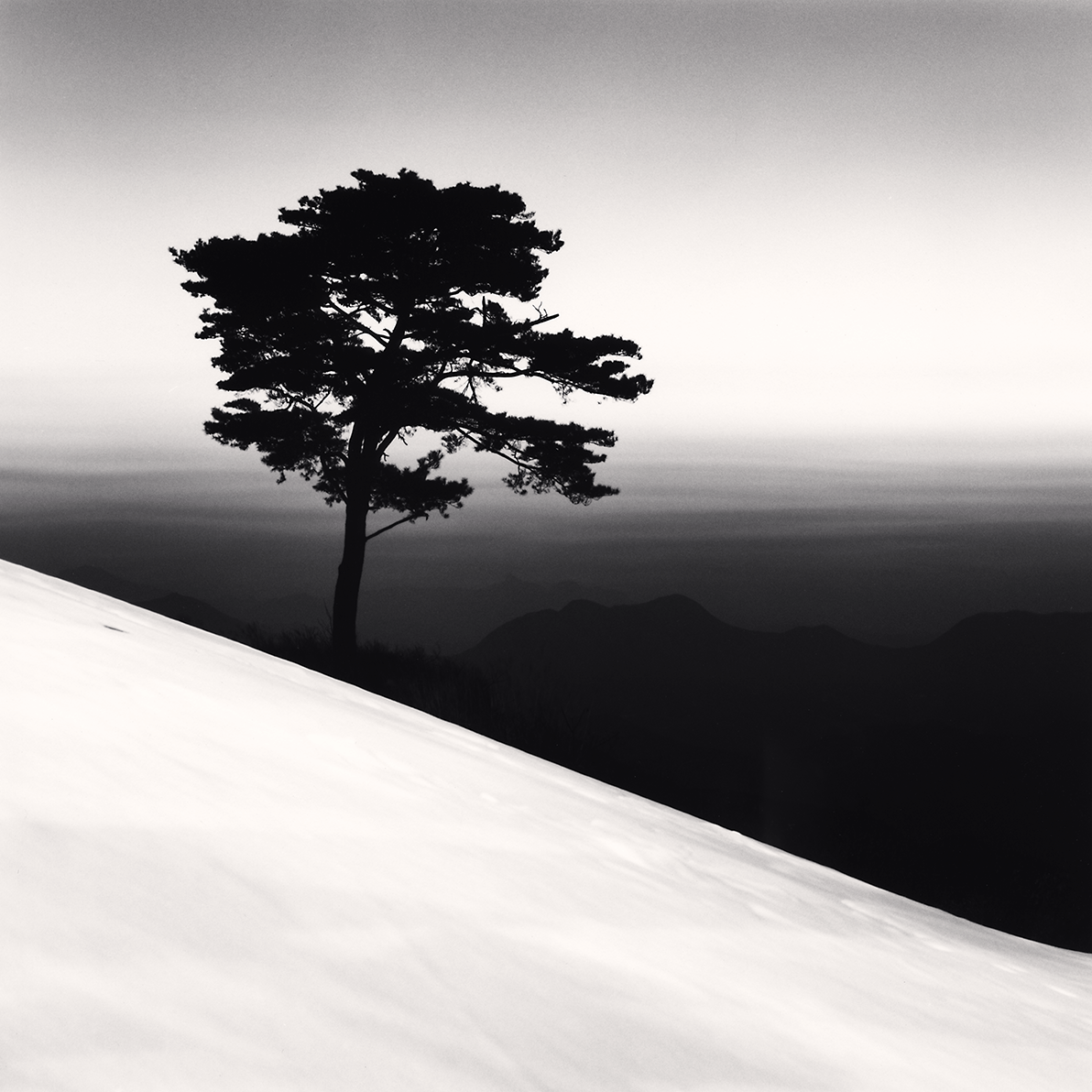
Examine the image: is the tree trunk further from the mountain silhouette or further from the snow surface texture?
the snow surface texture

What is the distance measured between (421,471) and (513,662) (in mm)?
1433

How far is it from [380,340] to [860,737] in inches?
196

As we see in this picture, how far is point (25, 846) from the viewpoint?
0.39m

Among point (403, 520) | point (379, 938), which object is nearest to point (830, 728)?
point (403, 520)

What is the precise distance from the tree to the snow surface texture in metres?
5.41

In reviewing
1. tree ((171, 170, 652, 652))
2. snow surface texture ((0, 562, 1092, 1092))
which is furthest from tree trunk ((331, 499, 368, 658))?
snow surface texture ((0, 562, 1092, 1092))

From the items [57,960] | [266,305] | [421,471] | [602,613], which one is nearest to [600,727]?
[421,471]

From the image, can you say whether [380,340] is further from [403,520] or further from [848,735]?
[848,735]

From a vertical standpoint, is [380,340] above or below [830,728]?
above

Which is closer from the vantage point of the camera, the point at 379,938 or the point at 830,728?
the point at 379,938

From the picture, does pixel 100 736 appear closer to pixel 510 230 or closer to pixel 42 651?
pixel 42 651

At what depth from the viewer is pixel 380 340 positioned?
6324mm

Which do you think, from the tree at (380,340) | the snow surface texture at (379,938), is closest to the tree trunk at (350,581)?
the tree at (380,340)

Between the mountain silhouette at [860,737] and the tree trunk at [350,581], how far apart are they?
37.8 inches
